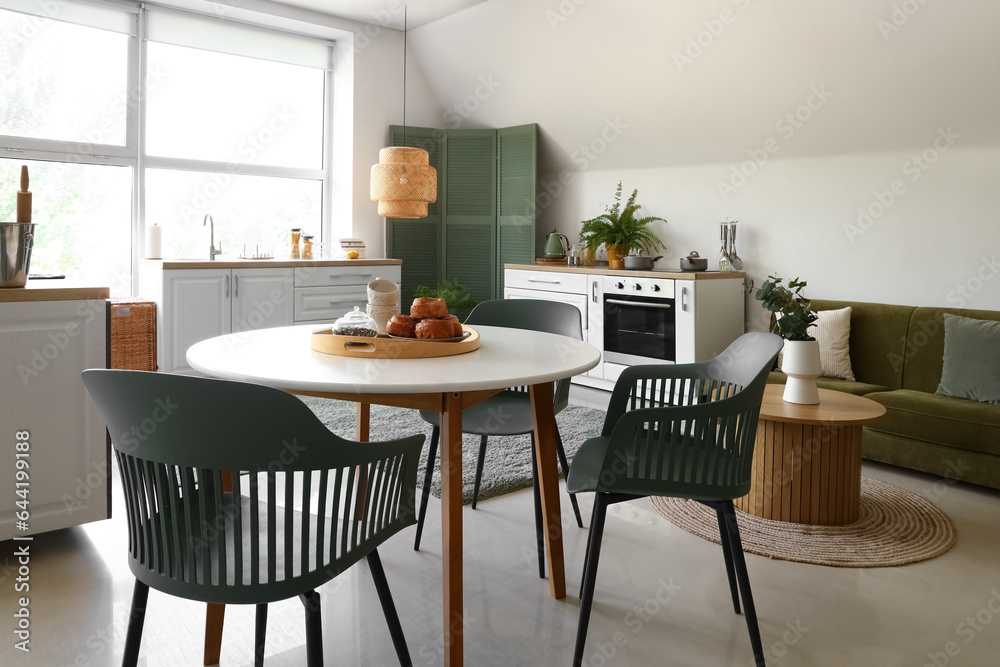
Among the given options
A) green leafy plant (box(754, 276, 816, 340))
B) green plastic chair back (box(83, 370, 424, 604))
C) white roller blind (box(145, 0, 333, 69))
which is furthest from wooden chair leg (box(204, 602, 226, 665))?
white roller blind (box(145, 0, 333, 69))

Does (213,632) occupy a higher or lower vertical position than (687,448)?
lower

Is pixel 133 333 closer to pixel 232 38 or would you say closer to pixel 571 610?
pixel 232 38

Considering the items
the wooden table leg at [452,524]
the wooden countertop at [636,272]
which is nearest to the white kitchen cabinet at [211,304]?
the wooden countertop at [636,272]

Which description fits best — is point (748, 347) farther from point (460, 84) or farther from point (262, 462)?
point (460, 84)

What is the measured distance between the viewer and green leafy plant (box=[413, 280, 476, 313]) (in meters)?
6.22

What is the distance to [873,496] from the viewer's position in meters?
3.29

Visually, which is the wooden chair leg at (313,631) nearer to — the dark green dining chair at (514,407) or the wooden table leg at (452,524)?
the wooden table leg at (452,524)

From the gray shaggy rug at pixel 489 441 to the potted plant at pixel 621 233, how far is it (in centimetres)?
136

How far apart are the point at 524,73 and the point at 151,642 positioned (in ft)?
16.4

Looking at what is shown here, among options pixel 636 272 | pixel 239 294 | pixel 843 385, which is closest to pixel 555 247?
pixel 636 272

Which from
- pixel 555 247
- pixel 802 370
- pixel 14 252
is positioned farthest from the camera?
pixel 555 247

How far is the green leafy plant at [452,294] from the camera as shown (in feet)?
20.4

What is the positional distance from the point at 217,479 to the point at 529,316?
78.0 inches

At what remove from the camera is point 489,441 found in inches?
158
